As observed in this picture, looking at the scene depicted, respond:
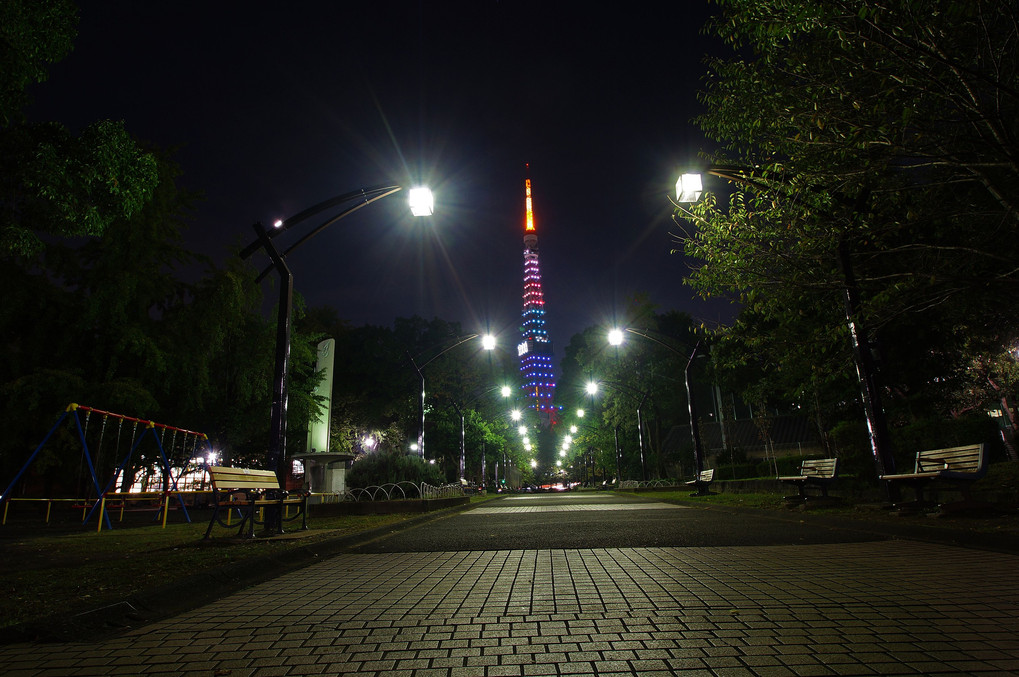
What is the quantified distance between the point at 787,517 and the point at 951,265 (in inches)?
193

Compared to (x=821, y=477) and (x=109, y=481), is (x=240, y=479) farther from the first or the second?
(x=821, y=477)

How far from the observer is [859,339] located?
10.2 m

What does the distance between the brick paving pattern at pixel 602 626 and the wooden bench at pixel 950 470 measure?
294 centimetres

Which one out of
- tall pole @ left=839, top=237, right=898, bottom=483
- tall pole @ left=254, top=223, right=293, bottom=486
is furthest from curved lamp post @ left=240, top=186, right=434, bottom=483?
tall pole @ left=839, top=237, right=898, bottom=483

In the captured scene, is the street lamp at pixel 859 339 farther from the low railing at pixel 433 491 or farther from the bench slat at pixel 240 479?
the low railing at pixel 433 491

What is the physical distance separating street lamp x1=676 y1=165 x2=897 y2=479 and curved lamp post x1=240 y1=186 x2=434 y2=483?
18.1 feet

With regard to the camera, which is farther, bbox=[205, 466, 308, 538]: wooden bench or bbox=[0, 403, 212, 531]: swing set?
bbox=[0, 403, 212, 531]: swing set

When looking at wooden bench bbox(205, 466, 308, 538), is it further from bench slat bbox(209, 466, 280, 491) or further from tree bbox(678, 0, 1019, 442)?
tree bbox(678, 0, 1019, 442)

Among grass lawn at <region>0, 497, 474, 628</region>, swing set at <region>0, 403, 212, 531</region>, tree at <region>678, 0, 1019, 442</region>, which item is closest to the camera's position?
grass lawn at <region>0, 497, 474, 628</region>

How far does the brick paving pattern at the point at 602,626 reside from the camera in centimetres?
265

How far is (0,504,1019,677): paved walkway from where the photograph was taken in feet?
8.71

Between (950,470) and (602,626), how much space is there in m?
7.39

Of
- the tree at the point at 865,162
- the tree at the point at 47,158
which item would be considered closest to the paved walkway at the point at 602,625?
the tree at the point at 865,162

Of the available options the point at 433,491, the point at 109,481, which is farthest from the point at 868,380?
the point at 109,481
